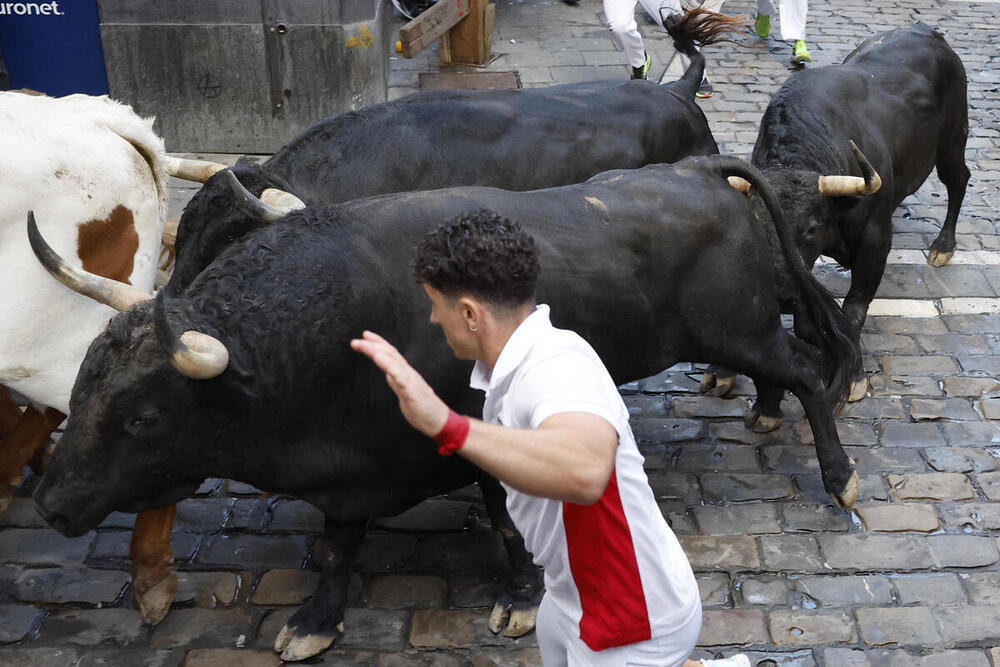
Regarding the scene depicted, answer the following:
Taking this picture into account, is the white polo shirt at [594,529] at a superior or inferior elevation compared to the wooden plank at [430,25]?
superior

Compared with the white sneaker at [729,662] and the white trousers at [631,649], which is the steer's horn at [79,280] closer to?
the white trousers at [631,649]

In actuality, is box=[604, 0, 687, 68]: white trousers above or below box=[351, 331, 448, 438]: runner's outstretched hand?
below

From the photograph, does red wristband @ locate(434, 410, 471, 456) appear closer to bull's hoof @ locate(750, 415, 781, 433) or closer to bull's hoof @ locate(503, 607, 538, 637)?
bull's hoof @ locate(503, 607, 538, 637)

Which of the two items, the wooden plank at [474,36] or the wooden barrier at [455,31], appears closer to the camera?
the wooden barrier at [455,31]

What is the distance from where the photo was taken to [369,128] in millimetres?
5527

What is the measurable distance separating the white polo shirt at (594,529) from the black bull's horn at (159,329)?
112 cm

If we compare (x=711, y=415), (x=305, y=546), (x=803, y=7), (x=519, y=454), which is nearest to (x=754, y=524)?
(x=711, y=415)

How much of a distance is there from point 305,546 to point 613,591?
→ 8.32ft

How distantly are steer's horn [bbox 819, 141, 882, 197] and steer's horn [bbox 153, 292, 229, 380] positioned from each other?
3245mm

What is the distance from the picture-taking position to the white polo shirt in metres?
2.50

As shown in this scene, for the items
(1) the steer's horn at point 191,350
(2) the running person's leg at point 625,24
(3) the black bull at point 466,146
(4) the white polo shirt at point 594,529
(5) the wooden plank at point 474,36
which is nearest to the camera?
(4) the white polo shirt at point 594,529

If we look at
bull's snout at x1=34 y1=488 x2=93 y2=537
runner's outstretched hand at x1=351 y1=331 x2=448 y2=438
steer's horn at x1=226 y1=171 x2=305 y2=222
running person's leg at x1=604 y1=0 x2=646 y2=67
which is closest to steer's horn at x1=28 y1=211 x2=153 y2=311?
steer's horn at x1=226 y1=171 x2=305 y2=222

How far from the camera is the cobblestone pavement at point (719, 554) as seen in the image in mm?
4336

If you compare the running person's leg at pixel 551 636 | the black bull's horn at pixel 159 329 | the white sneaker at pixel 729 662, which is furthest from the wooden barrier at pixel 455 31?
the running person's leg at pixel 551 636
